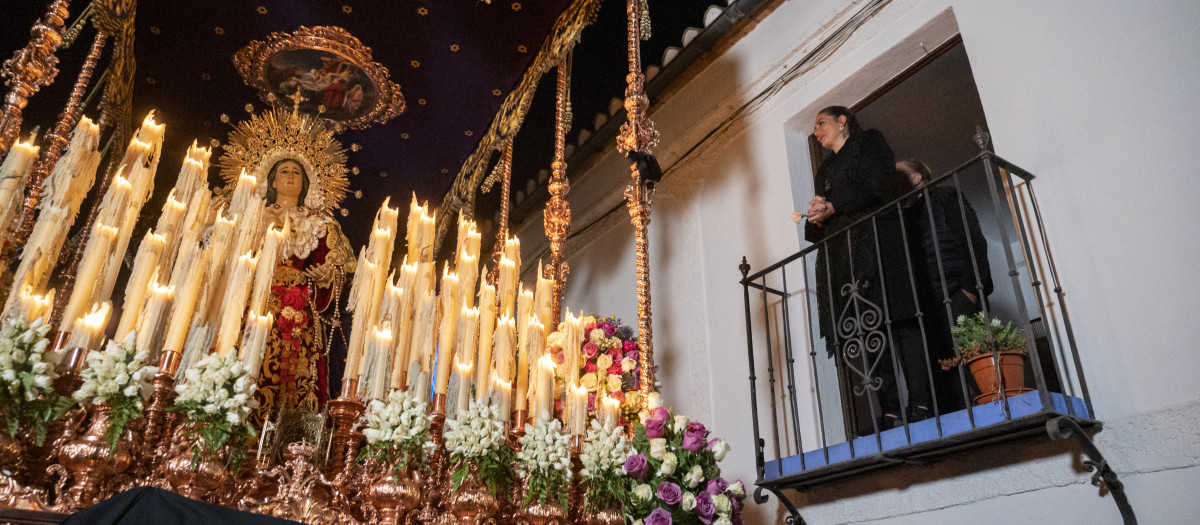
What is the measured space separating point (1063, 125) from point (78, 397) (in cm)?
381

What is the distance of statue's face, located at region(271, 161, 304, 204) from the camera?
435 centimetres

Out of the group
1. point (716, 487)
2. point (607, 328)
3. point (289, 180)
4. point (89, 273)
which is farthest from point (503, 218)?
point (89, 273)

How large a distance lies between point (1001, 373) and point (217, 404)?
2800 mm

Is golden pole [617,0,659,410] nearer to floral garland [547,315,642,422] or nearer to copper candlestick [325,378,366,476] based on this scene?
floral garland [547,315,642,422]

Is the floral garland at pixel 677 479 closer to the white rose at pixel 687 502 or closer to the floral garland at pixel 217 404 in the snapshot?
the white rose at pixel 687 502

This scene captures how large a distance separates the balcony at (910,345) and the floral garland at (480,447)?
1.40 metres

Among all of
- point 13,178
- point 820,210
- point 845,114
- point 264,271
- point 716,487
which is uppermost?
point 845,114

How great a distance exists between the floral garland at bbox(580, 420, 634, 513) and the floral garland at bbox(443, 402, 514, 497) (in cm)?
34

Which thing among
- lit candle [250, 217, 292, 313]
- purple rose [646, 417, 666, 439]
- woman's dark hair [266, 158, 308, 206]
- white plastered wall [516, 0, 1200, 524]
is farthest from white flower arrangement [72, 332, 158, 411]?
white plastered wall [516, 0, 1200, 524]

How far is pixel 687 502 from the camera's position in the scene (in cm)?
300

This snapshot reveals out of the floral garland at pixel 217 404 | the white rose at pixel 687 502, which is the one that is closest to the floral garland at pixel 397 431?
the floral garland at pixel 217 404

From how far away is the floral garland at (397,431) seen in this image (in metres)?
2.70

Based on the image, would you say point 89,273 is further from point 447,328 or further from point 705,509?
point 705,509

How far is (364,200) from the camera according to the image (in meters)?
5.34
